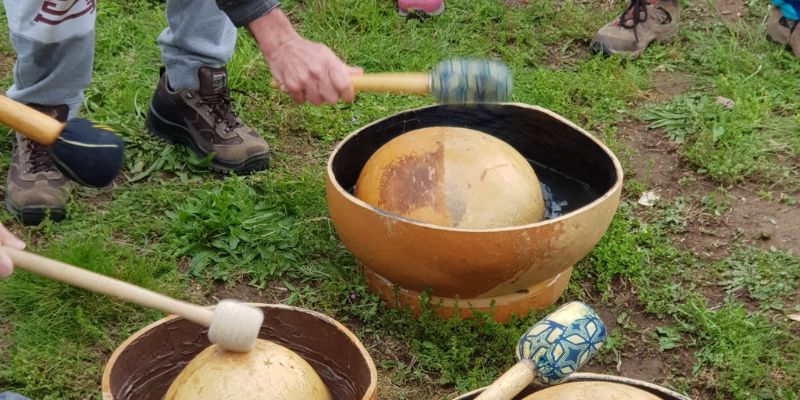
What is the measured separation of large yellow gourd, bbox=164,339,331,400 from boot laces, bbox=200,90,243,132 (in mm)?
1963

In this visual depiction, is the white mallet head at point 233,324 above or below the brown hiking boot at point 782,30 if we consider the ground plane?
above

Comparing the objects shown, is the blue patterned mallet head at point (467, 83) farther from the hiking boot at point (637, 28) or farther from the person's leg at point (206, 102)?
the hiking boot at point (637, 28)

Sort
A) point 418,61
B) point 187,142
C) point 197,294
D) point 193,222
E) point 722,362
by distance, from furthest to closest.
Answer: point 418,61
point 187,142
point 193,222
point 197,294
point 722,362

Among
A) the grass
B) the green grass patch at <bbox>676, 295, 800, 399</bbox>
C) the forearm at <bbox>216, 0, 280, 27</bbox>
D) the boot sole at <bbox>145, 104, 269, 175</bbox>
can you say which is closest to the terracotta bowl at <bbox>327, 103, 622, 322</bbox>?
the grass

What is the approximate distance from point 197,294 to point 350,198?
805mm

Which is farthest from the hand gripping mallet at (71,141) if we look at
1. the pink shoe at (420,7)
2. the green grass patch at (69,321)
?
the pink shoe at (420,7)

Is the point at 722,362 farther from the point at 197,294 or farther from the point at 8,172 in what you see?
the point at 8,172

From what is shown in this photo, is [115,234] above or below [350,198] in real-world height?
below

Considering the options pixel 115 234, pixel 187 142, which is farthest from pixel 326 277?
pixel 187 142

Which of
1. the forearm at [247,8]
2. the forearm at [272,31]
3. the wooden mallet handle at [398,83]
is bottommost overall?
the wooden mallet handle at [398,83]

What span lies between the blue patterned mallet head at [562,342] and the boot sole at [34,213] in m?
2.24

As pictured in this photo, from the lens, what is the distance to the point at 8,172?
155 inches

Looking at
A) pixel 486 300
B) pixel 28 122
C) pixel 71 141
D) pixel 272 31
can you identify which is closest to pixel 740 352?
pixel 486 300

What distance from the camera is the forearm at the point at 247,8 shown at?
2.86 metres
